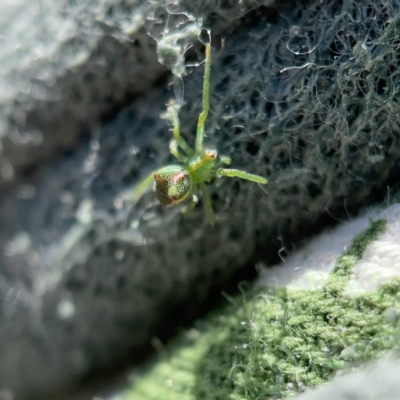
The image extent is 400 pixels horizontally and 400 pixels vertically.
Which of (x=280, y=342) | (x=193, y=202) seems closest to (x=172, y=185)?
(x=193, y=202)

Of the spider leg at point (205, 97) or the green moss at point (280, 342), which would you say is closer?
the green moss at point (280, 342)

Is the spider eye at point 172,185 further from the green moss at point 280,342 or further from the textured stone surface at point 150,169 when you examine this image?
the green moss at point 280,342

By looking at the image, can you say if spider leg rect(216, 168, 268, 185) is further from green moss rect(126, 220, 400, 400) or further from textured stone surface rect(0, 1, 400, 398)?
green moss rect(126, 220, 400, 400)

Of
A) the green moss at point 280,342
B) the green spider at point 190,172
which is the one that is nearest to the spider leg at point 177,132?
the green spider at point 190,172

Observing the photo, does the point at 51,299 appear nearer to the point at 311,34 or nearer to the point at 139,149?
the point at 139,149

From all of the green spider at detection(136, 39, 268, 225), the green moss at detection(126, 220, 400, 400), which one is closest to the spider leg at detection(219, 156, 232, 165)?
the green spider at detection(136, 39, 268, 225)

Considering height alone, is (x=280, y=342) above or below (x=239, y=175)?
below

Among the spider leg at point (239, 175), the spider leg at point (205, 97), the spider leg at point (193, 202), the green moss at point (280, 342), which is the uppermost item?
the spider leg at point (205, 97)

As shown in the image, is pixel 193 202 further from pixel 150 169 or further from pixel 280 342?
pixel 280 342
